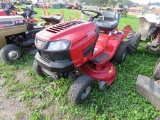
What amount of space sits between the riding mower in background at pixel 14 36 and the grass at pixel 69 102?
13.6 inches

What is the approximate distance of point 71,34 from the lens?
6.52 feet

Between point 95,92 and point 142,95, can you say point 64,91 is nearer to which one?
point 95,92

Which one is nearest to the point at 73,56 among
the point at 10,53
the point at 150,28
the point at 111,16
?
the point at 10,53

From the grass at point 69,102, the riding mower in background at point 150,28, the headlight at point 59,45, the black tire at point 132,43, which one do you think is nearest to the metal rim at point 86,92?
the grass at point 69,102

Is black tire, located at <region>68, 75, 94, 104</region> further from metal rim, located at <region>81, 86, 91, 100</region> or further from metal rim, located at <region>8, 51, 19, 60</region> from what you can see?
metal rim, located at <region>8, 51, 19, 60</region>

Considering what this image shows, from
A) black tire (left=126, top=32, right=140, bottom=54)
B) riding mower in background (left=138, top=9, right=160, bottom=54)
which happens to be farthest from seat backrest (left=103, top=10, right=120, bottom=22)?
riding mower in background (left=138, top=9, right=160, bottom=54)

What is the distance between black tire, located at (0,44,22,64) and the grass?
0.24 meters

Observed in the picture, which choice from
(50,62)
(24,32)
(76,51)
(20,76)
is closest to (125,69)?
(76,51)

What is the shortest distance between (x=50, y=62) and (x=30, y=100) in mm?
867

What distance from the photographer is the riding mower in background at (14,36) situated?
3314 millimetres

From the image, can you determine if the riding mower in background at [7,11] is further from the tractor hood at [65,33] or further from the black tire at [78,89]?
the black tire at [78,89]

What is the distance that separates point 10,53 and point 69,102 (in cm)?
195

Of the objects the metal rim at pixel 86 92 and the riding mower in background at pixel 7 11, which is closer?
the metal rim at pixel 86 92

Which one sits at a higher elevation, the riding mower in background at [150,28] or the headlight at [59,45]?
the headlight at [59,45]
